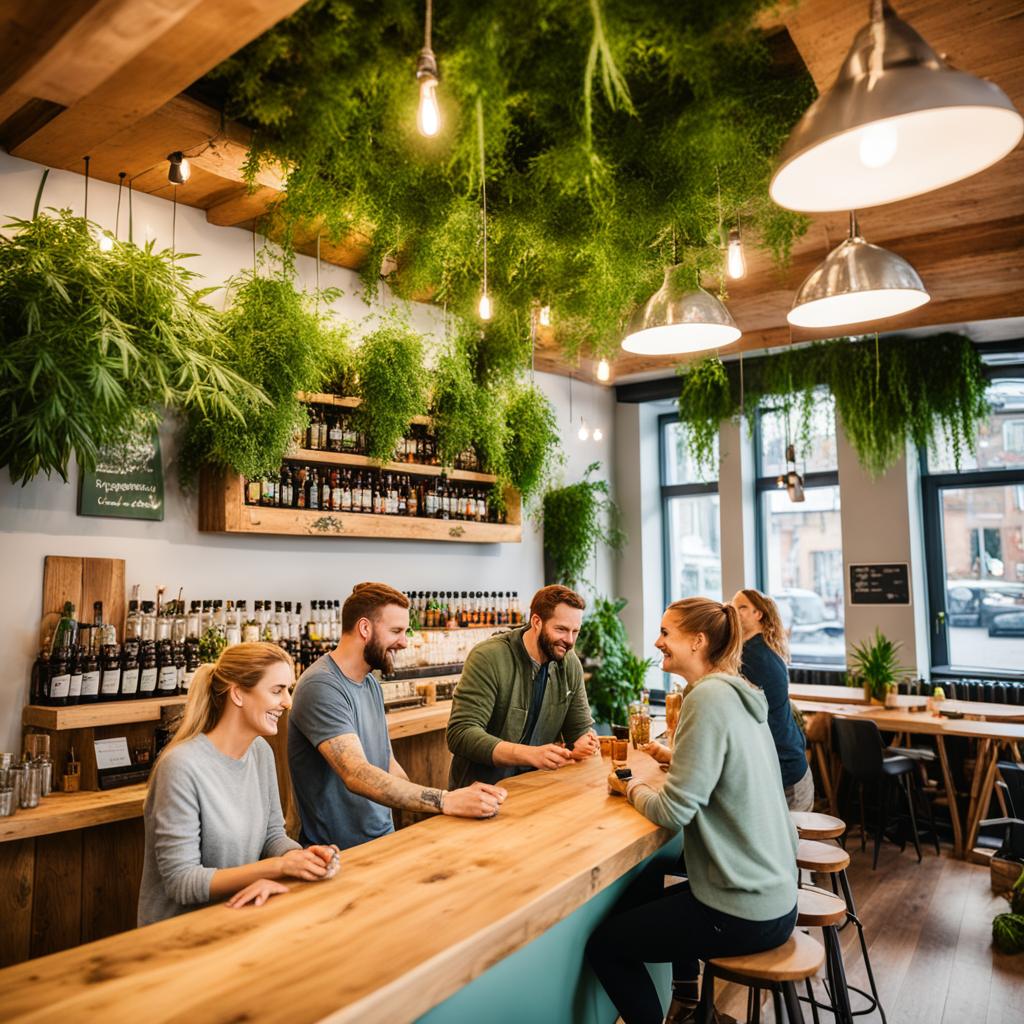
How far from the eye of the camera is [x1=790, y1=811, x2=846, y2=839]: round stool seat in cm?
313

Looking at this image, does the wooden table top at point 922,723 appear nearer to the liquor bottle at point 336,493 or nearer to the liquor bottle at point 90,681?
the liquor bottle at point 336,493

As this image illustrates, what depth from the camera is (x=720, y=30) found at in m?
2.18

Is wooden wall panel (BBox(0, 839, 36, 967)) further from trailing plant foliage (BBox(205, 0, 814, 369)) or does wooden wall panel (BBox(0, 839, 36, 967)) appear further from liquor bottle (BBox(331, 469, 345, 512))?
trailing plant foliage (BBox(205, 0, 814, 369))

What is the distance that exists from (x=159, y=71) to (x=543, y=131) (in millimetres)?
1341

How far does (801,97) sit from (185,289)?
8.23ft

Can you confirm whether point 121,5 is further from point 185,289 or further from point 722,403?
point 722,403


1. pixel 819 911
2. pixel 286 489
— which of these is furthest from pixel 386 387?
pixel 819 911

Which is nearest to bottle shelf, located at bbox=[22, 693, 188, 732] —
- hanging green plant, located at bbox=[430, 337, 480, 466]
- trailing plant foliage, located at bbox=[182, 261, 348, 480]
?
trailing plant foliage, located at bbox=[182, 261, 348, 480]

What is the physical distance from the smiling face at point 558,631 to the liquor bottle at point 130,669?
1.69 metres

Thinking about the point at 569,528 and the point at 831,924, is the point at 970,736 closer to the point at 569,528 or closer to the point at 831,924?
the point at 569,528

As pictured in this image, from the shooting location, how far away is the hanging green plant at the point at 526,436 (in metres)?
5.60

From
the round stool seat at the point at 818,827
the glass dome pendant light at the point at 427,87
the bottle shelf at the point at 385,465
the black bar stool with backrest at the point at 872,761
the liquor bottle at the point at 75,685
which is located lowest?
the black bar stool with backrest at the point at 872,761

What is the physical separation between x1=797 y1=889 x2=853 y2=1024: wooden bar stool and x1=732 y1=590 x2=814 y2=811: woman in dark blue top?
623mm

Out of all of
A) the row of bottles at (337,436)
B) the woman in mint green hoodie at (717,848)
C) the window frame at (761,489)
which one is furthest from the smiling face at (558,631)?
the window frame at (761,489)
